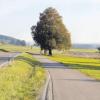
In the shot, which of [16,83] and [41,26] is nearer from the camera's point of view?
[16,83]

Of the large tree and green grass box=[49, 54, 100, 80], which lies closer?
green grass box=[49, 54, 100, 80]

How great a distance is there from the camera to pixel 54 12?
4124 inches

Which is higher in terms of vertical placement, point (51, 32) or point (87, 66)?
point (51, 32)

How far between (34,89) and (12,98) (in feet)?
12.6

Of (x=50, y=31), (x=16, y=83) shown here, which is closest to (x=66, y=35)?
(x=50, y=31)

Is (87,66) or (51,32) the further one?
(51,32)

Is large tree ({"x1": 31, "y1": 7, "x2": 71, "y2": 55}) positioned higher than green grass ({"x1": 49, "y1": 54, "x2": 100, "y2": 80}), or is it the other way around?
large tree ({"x1": 31, "y1": 7, "x2": 71, "y2": 55})

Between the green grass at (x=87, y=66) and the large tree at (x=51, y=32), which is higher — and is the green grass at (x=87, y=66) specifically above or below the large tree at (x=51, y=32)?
below

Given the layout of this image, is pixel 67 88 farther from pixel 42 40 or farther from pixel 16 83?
pixel 42 40

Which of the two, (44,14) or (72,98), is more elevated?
(44,14)

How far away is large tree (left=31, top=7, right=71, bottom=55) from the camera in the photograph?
10100 centimetres

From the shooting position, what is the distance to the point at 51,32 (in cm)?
10162

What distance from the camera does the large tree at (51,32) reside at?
10100 cm

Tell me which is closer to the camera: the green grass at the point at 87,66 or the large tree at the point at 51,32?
the green grass at the point at 87,66
